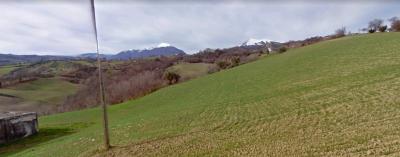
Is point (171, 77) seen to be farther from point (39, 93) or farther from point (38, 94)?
point (39, 93)

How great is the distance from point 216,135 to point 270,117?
2824mm

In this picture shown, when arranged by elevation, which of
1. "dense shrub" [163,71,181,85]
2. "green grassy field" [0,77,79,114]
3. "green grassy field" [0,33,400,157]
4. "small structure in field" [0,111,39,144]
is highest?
"green grassy field" [0,33,400,157]

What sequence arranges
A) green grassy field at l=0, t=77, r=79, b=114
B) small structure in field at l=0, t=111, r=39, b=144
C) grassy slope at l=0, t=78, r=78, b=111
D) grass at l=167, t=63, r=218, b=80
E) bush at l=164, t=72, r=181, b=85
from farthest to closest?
grassy slope at l=0, t=78, r=78, b=111 → green grassy field at l=0, t=77, r=79, b=114 → grass at l=167, t=63, r=218, b=80 → bush at l=164, t=72, r=181, b=85 → small structure in field at l=0, t=111, r=39, b=144

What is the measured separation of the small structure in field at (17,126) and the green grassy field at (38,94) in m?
45.4

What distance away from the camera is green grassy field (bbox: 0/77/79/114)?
77.2 m

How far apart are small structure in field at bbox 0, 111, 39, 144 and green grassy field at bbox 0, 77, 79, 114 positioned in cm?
4541

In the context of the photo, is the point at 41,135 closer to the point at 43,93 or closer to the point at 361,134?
the point at 361,134

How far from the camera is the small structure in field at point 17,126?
30.3 metres

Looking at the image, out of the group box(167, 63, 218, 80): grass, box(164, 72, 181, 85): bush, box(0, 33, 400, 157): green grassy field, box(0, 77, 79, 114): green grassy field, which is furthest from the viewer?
box(0, 77, 79, 114): green grassy field

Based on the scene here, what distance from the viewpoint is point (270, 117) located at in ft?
50.5

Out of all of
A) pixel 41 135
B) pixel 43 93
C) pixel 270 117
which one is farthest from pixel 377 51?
pixel 43 93

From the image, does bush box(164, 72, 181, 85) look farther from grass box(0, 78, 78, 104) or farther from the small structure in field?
grass box(0, 78, 78, 104)

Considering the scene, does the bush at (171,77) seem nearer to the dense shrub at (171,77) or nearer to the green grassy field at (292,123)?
the dense shrub at (171,77)

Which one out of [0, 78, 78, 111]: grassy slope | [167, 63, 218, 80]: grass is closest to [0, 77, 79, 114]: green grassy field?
[0, 78, 78, 111]: grassy slope
